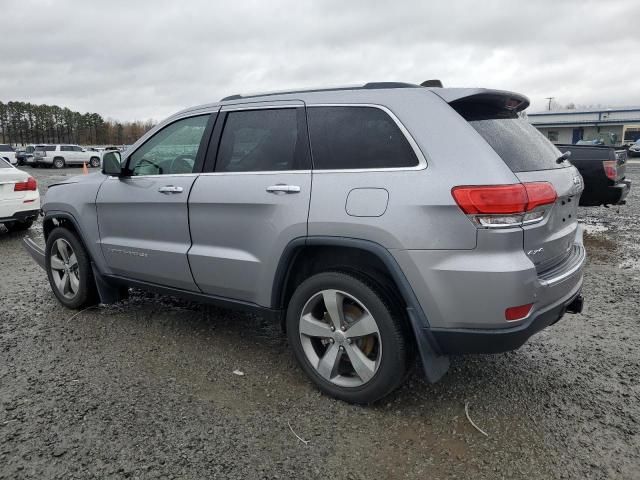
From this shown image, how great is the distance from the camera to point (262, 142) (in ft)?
11.2

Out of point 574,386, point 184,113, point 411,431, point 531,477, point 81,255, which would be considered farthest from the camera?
point 81,255

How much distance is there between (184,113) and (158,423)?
2280 mm

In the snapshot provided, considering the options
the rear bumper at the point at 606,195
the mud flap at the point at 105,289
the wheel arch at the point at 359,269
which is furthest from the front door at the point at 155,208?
the rear bumper at the point at 606,195

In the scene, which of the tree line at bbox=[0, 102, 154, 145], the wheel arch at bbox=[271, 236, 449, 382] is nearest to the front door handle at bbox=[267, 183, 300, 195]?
the wheel arch at bbox=[271, 236, 449, 382]

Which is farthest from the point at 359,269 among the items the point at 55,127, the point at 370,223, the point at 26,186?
the point at 55,127

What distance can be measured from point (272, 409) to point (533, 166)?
80.8 inches

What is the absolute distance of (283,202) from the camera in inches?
122

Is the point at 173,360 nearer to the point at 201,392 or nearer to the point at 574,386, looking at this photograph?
the point at 201,392

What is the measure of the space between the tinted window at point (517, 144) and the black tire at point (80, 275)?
3511mm

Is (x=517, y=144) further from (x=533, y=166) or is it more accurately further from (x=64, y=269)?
(x=64, y=269)

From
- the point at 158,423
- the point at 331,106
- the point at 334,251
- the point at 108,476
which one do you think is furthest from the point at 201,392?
the point at 331,106

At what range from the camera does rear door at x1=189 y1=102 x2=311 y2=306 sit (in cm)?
312

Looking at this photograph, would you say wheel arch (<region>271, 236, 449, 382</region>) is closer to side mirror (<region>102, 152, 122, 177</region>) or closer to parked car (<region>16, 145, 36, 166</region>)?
side mirror (<region>102, 152, 122, 177</region>)

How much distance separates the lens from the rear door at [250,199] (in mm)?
3125
